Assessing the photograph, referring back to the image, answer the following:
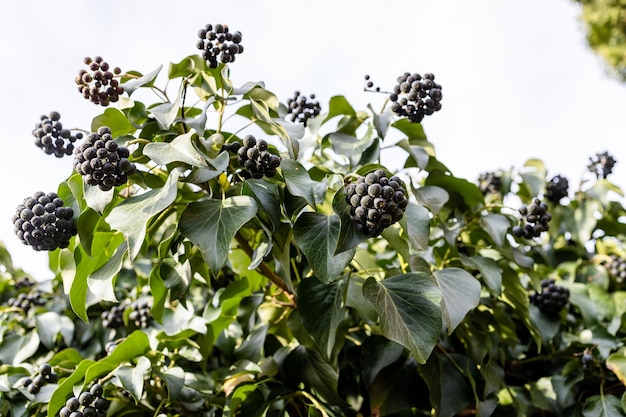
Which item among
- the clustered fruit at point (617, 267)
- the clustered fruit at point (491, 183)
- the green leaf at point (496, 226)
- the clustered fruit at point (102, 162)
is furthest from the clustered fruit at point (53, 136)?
the clustered fruit at point (617, 267)

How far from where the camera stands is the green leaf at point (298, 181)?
933 millimetres

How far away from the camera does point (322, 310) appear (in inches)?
41.1

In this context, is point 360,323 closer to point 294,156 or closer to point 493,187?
point 294,156

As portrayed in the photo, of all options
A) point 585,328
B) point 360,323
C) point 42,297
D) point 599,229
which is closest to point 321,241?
point 360,323

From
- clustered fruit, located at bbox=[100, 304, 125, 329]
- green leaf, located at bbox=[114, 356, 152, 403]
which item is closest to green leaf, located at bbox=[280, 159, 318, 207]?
green leaf, located at bbox=[114, 356, 152, 403]

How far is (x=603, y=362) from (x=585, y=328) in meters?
0.18

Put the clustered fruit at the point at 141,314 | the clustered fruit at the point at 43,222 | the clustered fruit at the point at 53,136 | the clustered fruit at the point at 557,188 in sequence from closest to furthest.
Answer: the clustered fruit at the point at 43,222
the clustered fruit at the point at 53,136
the clustered fruit at the point at 141,314
the clustered fruit at the point at 557,188

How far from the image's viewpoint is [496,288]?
3.82 ft

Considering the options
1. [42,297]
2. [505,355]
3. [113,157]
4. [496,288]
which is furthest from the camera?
[42,297]

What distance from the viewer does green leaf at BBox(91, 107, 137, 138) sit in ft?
3.48

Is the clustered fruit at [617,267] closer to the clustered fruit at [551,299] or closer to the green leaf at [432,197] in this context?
the clustered fruit at [551,299]

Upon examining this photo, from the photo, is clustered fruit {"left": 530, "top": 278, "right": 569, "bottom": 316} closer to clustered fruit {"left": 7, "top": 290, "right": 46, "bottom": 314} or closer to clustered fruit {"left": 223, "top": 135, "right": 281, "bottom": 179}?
clustered fruit {"left": 223, "top": 135, "right": 281, "bottom": 179}

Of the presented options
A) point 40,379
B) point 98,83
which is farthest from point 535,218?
point 40,379

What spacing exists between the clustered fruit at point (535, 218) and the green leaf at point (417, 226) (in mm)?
347
